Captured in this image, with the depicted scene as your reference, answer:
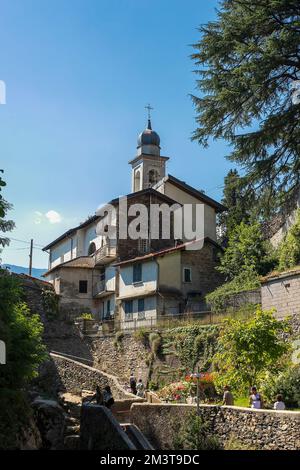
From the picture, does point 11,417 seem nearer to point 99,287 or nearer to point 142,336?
point 142,336

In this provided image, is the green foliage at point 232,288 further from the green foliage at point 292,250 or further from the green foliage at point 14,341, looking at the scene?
the green foliage at point 14,341

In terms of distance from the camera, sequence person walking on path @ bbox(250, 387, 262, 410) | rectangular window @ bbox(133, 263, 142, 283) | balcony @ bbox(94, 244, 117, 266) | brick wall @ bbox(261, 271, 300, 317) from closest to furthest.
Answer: person walking on path @ bbox(250, 387, 262, 410)
brick wall @ bbox(261, 271, 300, 317)
rectangular window @ bbox(133, 263, 142, 283)
balcony @ bbox(94, 244, 117, 266)

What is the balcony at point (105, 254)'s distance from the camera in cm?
→ 4369

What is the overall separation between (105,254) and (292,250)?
1446 centimetres

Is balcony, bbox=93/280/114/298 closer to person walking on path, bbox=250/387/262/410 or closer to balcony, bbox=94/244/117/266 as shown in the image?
balcony, bbox=94/244/117/266

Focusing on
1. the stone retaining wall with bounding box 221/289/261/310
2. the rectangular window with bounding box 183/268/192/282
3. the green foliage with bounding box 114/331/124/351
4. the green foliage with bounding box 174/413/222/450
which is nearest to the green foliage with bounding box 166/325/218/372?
the stone retaining wall with bounding box 221/289/261/310

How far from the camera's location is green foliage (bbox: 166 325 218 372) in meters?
29.1

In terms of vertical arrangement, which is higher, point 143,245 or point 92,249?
point 92,249

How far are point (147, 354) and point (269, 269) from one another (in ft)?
33.5

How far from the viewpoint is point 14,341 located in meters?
18.3

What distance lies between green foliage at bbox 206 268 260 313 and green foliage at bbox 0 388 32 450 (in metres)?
15.5

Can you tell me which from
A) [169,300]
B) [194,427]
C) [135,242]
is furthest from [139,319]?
[194,427]

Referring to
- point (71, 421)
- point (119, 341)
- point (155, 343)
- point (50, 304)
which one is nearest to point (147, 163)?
point (50, 304)
